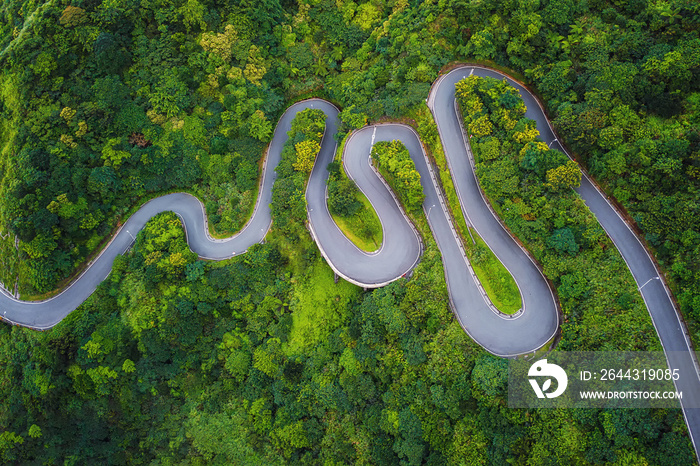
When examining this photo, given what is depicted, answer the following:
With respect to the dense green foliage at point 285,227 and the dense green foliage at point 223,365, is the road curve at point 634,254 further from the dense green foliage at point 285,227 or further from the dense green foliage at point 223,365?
the dense green foliage at point 223,365

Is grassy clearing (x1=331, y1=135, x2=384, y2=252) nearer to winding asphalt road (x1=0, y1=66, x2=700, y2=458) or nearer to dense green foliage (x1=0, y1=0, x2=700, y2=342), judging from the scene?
winding asphalt road (x1=0, y1=66, x2=700, y2=458)

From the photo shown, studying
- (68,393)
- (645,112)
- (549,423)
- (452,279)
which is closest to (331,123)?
(452,279)

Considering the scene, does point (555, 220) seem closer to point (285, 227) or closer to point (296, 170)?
point (285, 227)

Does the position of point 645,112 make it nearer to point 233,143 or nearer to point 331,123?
point 331,123

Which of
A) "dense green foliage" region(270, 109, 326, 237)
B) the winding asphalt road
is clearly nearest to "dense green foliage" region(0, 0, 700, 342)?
the winding asphalt road

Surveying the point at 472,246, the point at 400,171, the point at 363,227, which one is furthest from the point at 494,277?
the point at 363,227

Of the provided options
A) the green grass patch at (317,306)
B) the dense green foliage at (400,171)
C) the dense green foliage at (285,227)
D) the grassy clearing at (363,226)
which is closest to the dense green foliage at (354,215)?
the grassy clearing at (363,226)
